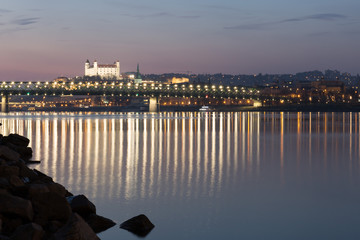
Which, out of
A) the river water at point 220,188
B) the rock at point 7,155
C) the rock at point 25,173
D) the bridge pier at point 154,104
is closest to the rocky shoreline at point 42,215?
the river water at point 220,188

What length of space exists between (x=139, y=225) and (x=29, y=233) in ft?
10.0

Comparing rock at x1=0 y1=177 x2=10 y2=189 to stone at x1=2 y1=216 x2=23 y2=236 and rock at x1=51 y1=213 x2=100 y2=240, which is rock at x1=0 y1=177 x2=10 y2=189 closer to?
stone at x1=2 y1=216 x2=23 y2=236

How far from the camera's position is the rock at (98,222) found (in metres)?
12.7

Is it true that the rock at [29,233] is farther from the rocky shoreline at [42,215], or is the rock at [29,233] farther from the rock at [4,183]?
the rock at [4,183]

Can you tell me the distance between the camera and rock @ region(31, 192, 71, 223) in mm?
11656

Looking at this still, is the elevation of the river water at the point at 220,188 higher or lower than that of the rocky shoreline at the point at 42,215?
lower

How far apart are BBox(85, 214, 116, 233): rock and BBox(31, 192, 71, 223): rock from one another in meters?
1.13

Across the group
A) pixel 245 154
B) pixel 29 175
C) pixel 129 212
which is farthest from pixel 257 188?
pixel 245 154

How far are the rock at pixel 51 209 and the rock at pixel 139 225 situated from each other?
1.59m

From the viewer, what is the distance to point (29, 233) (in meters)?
10.3

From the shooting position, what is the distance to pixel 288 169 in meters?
23.6

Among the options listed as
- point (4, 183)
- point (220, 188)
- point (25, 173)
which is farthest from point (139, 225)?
point (220, 188)

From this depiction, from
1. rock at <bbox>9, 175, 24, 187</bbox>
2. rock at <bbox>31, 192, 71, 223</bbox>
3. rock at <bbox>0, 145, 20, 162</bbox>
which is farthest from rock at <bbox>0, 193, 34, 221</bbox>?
rock at <bbox>0, 145, 20, 162</bbox>

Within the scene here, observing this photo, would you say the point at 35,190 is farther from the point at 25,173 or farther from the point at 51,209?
the point at 25,173
